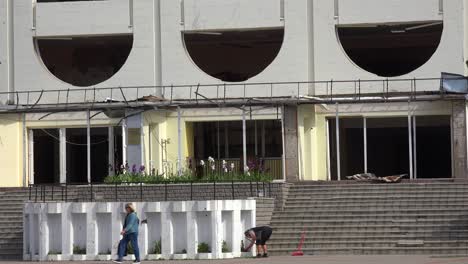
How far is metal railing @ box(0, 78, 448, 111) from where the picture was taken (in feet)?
162

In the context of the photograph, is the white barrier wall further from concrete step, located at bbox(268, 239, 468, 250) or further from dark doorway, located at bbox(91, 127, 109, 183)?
dark doorway, located at bbox(91, 127, 109, 183)

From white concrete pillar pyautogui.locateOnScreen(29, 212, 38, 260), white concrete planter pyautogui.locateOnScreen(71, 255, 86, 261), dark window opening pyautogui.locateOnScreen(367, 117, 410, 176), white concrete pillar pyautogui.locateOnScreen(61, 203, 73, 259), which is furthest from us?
dark window opening pyautogui.locateOnScreen(367, 117, 410, 176)

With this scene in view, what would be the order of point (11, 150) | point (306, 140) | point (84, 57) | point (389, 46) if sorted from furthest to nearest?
point (84, 57)
point (11, 150)
point (389, 46)
point (306, 140)

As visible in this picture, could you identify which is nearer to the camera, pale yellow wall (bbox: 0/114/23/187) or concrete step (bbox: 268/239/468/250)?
concrete step (bbox: 268/239/468/250)

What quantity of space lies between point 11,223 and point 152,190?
15.9ft

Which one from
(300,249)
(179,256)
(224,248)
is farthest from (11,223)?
(300,249)

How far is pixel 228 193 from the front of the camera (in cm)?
4225

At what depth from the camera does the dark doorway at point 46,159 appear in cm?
5341

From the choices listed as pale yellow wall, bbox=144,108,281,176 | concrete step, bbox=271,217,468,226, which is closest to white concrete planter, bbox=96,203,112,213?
concrete step, bbox=271,217,468,226

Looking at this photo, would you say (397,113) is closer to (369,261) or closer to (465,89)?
(465,89)

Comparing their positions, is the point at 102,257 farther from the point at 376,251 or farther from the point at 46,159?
the point at 46,159

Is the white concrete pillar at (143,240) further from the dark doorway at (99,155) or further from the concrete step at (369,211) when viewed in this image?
the dark doorway at (99,155)

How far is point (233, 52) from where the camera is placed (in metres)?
53.0

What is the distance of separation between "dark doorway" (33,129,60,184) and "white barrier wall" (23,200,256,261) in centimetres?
1627
